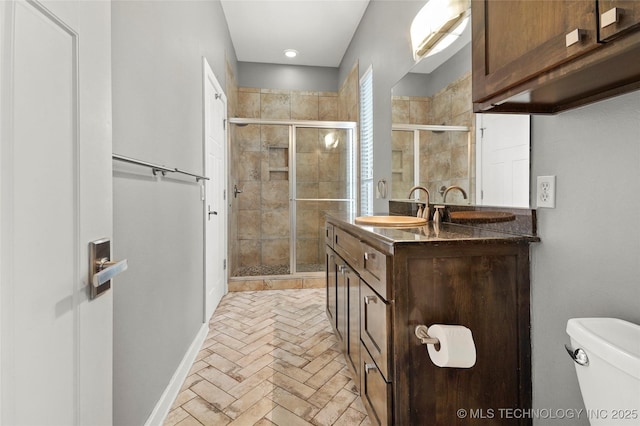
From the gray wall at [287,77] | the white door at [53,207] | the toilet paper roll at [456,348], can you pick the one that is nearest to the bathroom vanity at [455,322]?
the toilet paper roll at [456,348]

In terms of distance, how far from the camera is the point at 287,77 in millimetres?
4703

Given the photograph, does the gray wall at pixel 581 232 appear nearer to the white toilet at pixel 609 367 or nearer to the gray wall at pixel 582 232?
the gray wall at pixel 582 232

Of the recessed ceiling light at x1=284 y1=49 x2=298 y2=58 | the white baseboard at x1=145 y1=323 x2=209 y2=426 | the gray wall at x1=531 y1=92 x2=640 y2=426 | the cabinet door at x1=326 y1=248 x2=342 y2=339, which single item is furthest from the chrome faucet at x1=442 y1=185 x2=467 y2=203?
the recessed ceiling light at x1=284 y1=49 x2=298 y2=58

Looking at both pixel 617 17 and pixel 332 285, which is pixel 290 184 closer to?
pixel 332 285

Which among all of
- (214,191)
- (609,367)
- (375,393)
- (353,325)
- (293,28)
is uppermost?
(293,28)

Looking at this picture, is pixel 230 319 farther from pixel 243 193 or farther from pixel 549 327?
pixel 549 327

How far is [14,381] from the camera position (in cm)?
46

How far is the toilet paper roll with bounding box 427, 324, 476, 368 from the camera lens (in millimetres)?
997

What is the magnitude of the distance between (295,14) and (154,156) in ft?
8.72

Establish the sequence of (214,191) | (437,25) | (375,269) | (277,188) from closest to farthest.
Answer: (375,269)
(437,25)
(214,191)
(277,188)

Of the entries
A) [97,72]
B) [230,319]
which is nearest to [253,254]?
[230,319]

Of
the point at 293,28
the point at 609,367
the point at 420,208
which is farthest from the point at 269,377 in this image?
the point at 293,28

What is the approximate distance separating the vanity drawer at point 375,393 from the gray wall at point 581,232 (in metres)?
0.54

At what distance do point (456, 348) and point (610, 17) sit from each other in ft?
2.87
